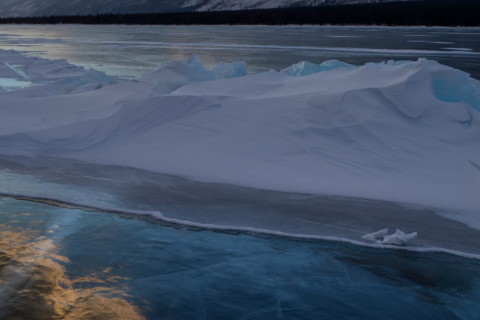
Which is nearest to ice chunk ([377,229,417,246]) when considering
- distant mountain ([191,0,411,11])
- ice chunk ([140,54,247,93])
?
ice chunk ([140,54,247,93])

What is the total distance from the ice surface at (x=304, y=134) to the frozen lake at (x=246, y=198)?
0.02 meters

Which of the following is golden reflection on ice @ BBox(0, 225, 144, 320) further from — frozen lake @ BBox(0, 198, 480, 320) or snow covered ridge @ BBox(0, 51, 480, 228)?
snow covered ridge @ BBox(0, 51, 480, 228)

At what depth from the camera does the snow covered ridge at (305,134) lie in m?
5.34

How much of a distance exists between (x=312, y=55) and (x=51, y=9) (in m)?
176

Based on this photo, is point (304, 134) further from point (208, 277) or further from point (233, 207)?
point (208, 277)

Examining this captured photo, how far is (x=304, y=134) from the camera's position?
598 centimetres

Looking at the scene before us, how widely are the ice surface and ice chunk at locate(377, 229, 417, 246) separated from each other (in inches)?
29.2

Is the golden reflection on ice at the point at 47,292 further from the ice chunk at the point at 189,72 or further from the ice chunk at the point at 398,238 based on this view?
the ice chunk at the point at 189,72

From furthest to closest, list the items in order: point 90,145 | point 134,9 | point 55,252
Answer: point 134,9 → point 90,145 → point 55,252

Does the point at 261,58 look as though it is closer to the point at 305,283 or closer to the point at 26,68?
the point at 26,68

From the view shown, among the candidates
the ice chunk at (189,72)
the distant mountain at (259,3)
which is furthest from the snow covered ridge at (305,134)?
the distant mountain at (259,3)

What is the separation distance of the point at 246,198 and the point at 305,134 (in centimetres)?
133

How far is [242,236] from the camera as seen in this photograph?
4121 mm

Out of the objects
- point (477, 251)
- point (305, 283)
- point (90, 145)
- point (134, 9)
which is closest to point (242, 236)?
point (305, 283)
